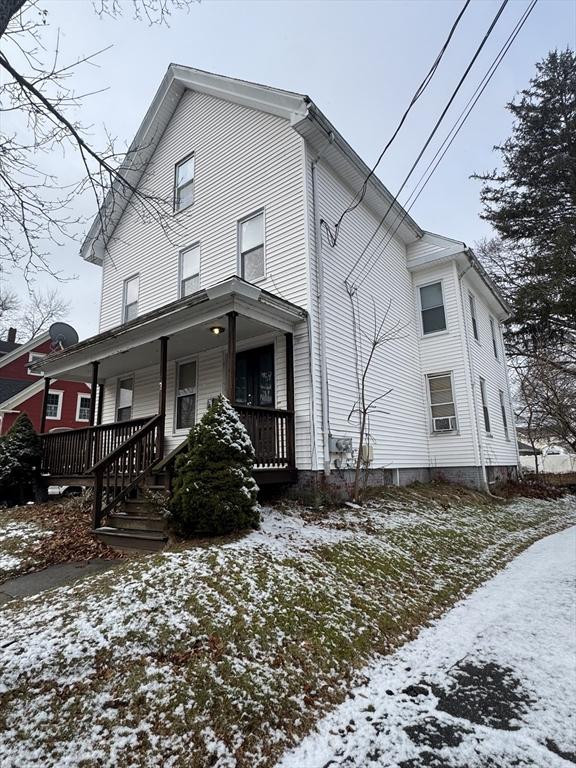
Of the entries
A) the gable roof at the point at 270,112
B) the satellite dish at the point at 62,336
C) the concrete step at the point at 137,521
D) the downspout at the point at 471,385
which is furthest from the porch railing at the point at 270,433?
the satellite dish at the point at 62,336

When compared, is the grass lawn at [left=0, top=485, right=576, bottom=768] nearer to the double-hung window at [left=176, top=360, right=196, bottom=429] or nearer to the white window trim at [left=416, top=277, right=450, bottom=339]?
the double-hung window at [left=176, top=360, right=196, bottom=429]

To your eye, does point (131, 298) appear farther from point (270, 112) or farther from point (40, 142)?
point (40, 142)

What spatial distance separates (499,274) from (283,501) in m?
19.2

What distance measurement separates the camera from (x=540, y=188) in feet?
55.6

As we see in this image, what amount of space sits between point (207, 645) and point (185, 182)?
12.0 m

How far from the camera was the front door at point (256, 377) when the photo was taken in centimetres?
900

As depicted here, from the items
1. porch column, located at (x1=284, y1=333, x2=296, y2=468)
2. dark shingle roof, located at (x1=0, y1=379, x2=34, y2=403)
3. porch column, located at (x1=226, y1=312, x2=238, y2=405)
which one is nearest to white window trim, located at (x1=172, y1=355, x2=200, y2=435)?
porch column, located at (x1=284, y1=333, x2=296, y2=468)

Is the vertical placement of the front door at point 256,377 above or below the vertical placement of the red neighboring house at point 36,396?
below

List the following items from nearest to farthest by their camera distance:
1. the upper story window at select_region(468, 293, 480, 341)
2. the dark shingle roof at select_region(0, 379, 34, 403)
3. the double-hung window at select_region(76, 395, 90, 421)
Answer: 1. the upper story window at select_region(468, 293, 480, 341)
2. the dark shingle roof at select_region(0, 379, 34, 403)
3. the double-hung window at select_region(76, 395, 90, 421)

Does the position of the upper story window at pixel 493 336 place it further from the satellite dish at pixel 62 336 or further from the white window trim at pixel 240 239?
the satellite dish at pixel 62 336

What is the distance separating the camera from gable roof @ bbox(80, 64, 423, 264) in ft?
28.9

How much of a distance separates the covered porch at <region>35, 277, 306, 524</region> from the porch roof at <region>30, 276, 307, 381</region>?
0.8 inches

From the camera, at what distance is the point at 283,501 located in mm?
7578

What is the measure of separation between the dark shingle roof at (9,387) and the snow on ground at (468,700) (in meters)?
26.4
